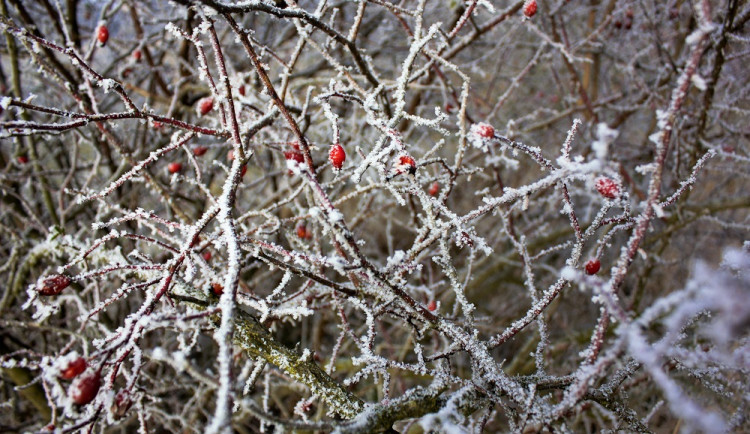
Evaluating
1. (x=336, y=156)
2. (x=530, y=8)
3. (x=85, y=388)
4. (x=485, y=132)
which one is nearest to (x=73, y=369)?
(x=85, y=388)

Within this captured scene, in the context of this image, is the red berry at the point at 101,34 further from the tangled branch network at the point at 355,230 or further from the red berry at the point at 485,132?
the red berry at the point at 485,132

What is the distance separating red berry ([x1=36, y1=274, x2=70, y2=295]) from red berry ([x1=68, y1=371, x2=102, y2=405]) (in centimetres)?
36

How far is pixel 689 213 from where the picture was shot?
8.42 ft

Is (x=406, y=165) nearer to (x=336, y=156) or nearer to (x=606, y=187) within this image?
(x=336, y=156)

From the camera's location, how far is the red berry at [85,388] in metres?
0.73

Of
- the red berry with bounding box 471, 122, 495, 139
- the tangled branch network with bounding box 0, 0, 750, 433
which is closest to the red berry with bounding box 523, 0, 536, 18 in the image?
the tangled branch network with bounding box 0, 0, 750, 433

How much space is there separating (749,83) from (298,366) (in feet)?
10.1

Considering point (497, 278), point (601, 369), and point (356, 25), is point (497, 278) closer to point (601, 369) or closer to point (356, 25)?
point (356, 25)

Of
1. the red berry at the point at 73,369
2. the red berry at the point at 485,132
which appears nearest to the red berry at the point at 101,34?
the red berry at the point at 73,369

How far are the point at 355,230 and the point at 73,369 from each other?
1.89 m

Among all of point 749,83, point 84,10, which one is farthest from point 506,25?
point 84,10

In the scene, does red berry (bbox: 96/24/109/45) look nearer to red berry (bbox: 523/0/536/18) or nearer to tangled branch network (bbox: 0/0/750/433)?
tangled branch network (bbox: 0/0/750/433)

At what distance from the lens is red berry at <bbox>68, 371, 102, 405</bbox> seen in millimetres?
725

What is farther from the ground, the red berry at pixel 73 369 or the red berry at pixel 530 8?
the red berry at pixel 530 8
